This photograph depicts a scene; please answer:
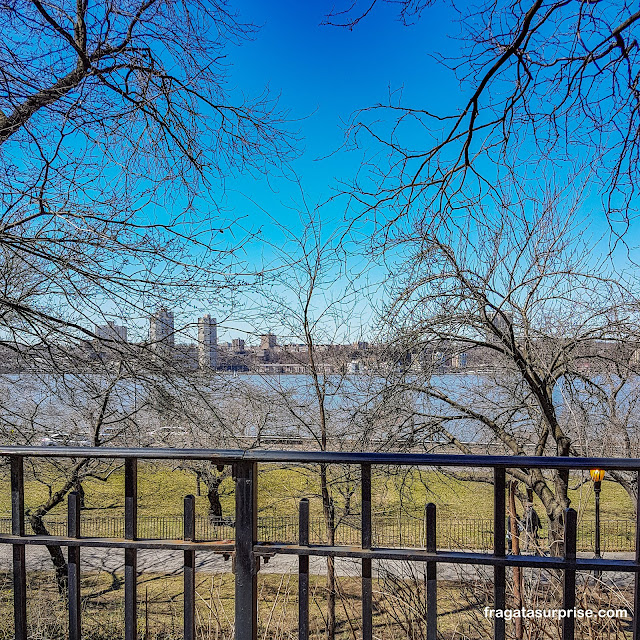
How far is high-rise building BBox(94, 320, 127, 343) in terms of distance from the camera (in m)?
3.92

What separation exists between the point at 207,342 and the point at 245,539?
9.46 ft

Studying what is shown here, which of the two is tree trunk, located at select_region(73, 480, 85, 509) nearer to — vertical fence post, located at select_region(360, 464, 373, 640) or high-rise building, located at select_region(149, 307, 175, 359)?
vertical fence post, located at select_region(360, 464, 373, 640)

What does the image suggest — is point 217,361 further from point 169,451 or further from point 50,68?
point 169,451

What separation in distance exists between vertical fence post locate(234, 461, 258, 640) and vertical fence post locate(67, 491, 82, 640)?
548 millimetres

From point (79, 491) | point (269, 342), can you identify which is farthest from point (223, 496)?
point (79, 491)

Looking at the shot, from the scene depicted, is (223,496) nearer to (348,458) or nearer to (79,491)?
(79,491)

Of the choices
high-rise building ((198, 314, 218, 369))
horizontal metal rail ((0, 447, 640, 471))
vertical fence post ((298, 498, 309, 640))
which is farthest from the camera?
high-rise building ((198, 314, 218, 369))

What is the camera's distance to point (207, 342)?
4.30m

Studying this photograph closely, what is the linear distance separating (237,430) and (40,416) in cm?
264

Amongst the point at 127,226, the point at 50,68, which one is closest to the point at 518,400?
the point at 127,226

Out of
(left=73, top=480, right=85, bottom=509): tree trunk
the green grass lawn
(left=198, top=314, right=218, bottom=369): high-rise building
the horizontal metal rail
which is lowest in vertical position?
the green grass lawn

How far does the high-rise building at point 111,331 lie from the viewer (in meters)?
3.92

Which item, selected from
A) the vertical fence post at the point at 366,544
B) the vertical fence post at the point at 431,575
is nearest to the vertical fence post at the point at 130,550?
the vertical fence post at the point at 366,544

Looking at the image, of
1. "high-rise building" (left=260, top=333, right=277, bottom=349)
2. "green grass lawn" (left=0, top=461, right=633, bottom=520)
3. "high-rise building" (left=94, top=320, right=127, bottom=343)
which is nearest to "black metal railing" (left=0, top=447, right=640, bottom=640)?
"high-rise building" (left=94, top=320, right=127, bottom=343)
